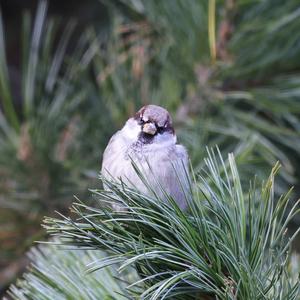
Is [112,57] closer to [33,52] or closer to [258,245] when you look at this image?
[33,52]

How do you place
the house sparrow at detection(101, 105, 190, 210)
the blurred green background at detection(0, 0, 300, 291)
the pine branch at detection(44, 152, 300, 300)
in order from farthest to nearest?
the blurred green background at detection(0, 0, 300, 291)
the house sparrow at detection(101, 105, 190, 210)
the pine branch at detection(44, 152, 300, 300)

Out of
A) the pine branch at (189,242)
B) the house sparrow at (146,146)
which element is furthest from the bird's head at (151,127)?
the pine branch at (189,242)

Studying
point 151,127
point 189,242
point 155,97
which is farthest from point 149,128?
point 189,242

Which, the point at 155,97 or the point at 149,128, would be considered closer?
the point at 149,128

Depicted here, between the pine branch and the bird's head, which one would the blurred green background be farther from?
the pine branch

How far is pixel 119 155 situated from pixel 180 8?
0.35 metres

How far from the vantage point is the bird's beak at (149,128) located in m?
1.38

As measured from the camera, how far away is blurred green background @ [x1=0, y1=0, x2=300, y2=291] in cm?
143

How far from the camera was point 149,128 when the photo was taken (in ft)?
4.53

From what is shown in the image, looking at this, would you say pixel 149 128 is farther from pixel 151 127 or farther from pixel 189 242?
pixel 189 242

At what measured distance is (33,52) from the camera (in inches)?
60.2

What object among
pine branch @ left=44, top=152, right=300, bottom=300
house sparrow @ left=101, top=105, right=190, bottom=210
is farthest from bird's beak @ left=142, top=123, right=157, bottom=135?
pine branch @ left=44, top=152, right=300, bottom=300

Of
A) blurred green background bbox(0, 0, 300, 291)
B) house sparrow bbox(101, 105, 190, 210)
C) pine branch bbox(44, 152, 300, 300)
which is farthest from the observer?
blurred green background bbox(0, 0, 300, 291)

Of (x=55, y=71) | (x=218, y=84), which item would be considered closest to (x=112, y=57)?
(x=55, y=71)
